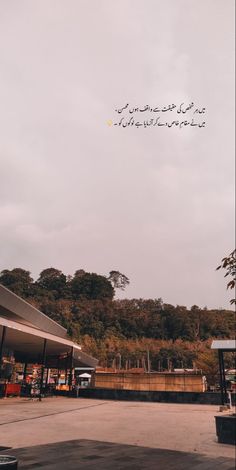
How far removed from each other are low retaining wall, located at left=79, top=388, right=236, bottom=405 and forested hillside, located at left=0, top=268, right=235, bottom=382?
29326mm

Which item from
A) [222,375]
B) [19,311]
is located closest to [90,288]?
[19,311]

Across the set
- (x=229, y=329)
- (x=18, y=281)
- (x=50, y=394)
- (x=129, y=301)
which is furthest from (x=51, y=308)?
(x=50, y=394)

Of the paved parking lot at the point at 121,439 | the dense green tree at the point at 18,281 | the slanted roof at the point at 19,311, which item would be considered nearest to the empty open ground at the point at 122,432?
the paved parking lot at the point at 121,439

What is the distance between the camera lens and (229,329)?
7869 cm

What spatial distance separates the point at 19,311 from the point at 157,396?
35.3ft

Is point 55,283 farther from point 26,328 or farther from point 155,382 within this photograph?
point 26,328

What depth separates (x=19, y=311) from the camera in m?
26.1

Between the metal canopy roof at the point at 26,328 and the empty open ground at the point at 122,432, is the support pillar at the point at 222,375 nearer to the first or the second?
the empty open ground at the point at 122,432

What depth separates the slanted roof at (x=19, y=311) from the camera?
23.2m

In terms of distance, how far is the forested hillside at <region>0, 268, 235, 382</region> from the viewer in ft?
210

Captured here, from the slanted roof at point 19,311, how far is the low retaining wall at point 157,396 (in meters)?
6.73

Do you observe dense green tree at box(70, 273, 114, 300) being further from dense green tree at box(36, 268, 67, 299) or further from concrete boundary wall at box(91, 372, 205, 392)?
concrete boundary wall at box(91, 372, 205, 392)

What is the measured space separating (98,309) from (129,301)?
1885 cm

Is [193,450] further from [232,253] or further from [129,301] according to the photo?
[129,301]
